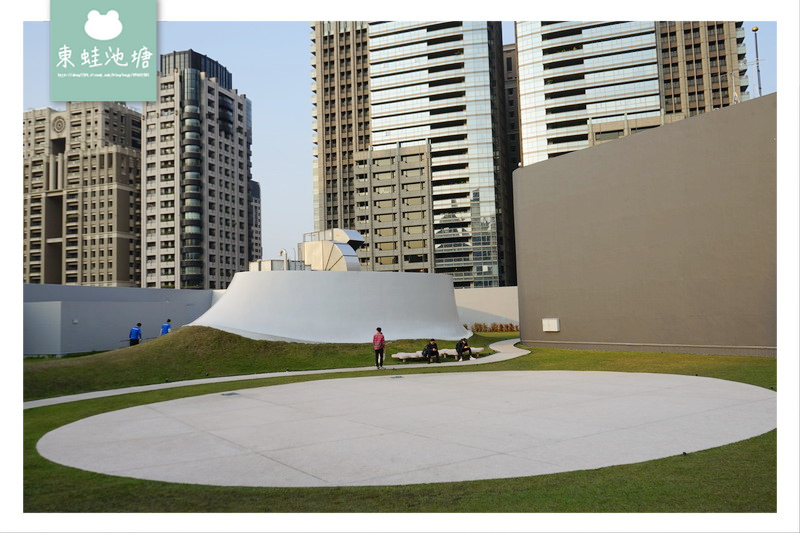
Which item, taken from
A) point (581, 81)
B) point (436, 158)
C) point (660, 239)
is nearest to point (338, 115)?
point (436, 158)

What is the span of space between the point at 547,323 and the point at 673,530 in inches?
1031

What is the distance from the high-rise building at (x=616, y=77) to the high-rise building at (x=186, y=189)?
63.1 m

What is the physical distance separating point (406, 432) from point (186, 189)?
374 feet

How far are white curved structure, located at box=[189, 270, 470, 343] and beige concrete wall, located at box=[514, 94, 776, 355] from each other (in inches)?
274

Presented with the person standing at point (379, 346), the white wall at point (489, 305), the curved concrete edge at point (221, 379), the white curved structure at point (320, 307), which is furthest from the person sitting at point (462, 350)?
the white wall at point (489, 305)

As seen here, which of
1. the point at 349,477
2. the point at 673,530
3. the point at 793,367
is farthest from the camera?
the point at 349,477

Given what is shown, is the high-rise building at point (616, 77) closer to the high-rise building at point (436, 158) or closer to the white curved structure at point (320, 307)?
the high-rise building at point (436, 158)

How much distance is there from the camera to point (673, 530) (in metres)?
5.32

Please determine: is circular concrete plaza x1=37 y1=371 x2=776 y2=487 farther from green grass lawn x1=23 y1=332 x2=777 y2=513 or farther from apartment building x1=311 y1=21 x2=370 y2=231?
apartment building x1=311 y1=21 x2=370 y2=231

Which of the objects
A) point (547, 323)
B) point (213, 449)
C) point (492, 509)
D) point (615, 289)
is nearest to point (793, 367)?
point (492, 509)

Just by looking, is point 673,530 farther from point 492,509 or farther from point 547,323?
point 547,323

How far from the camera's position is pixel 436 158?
98750 mm

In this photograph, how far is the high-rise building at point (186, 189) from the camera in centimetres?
11412

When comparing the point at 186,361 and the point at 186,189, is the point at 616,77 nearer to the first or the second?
the point at 186,189
